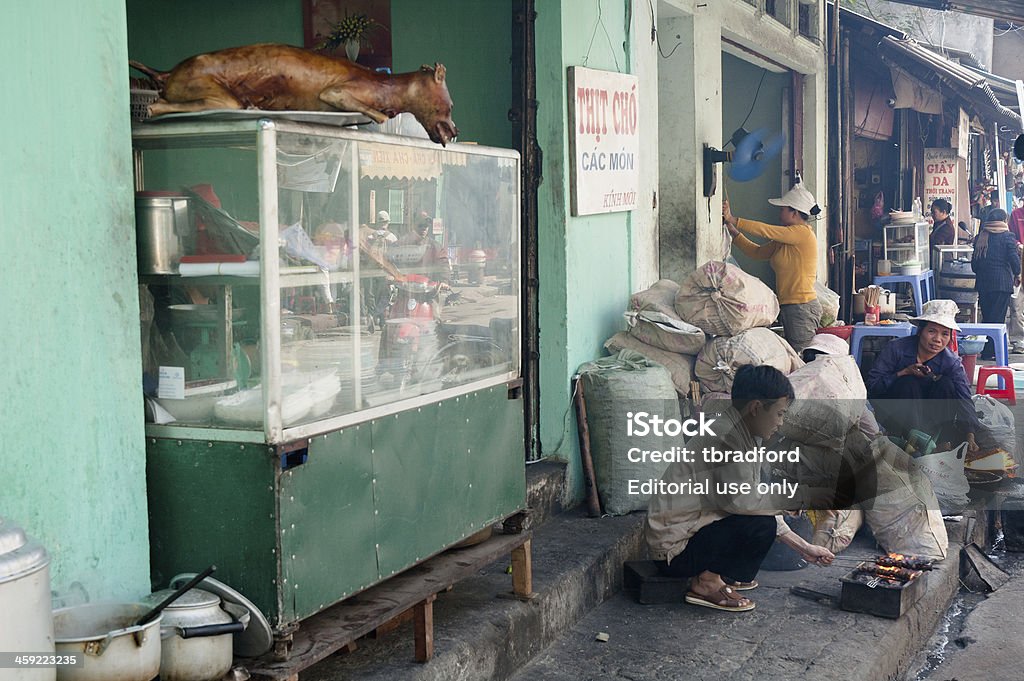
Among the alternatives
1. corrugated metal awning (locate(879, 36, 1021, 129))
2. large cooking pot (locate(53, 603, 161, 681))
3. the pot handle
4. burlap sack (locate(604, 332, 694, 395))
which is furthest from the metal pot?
corrugated metal awning (locate(879, 36, 1021, 129))

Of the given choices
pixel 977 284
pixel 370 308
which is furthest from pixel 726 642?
pixel 977 284

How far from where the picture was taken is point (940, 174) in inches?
626

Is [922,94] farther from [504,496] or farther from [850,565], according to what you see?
[504,496]

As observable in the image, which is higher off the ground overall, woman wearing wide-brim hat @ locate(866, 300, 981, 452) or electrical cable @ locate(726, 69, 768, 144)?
electrical cable @ locate(726, 69, 768, 144)

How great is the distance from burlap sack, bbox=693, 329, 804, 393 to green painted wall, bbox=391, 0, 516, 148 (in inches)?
65.7

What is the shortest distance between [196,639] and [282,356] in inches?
31.5

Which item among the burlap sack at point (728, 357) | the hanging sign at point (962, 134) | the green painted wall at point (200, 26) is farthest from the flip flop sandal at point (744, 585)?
the hanging sign at point (962, 134)

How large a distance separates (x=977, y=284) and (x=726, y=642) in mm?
9920

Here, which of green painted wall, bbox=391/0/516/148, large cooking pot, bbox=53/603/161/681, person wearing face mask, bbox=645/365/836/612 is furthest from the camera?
green painted wall, bbox=391/0/516/148

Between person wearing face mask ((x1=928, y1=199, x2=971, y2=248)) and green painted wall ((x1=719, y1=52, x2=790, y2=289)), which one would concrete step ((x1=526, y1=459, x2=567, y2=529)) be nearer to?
green painted wall ((x1=719, y1=52, x2=790, y2=289))

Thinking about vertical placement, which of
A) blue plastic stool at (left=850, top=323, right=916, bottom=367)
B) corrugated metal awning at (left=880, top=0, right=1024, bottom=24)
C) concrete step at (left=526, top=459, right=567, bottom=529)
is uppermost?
corrugated metal awning at (left=880, top=0, right=1024, bottom=24)

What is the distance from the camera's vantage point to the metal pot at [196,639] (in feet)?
9.66

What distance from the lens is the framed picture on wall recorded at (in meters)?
6.07

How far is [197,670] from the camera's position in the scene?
296 cm
